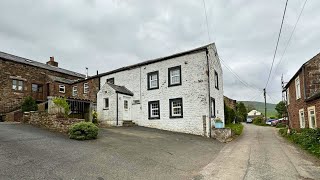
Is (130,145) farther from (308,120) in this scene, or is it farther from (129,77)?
→ (308,120)

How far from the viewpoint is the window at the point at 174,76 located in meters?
19.4

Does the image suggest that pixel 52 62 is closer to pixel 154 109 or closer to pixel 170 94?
pixel 154 109

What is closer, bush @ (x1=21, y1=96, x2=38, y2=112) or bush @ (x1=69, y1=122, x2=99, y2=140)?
bush @ (x1=69, y1=122, x2=99, y2=140)

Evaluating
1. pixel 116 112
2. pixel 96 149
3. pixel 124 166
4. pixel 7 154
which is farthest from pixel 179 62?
pixel 7 154

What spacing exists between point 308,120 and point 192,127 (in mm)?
9040

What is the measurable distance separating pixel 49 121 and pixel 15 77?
57.8 ft

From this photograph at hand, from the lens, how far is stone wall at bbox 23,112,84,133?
42.5 ft

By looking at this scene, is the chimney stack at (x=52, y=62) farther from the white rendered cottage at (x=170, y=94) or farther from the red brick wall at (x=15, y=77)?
the white rendered cottage at (x=170, y=94)

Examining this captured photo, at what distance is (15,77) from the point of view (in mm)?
27250

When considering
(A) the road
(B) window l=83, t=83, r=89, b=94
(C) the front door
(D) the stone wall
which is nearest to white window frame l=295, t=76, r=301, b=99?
(A) the road

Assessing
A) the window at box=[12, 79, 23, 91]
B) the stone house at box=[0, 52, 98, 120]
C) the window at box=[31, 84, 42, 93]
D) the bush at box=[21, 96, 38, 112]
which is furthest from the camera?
the window at box=[31, 84, 42, 93]

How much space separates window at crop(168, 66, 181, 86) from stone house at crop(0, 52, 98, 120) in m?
10.5

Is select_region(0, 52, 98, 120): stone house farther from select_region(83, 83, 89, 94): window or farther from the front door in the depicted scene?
the front door

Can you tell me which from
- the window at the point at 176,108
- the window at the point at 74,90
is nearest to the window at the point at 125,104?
the window at the point at 176,108
